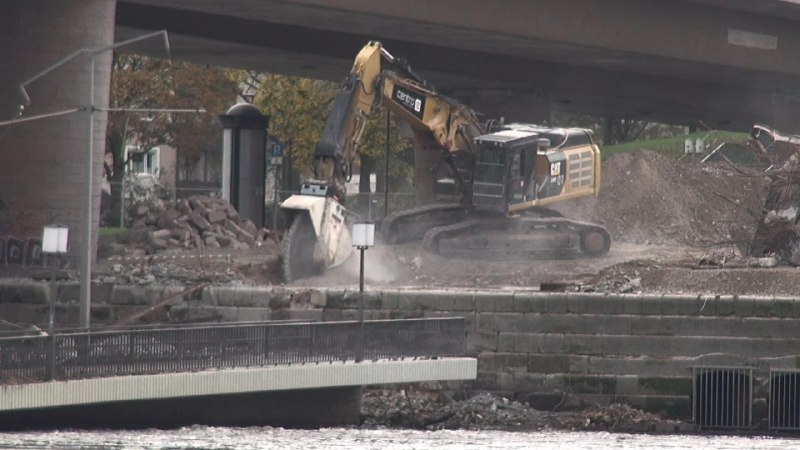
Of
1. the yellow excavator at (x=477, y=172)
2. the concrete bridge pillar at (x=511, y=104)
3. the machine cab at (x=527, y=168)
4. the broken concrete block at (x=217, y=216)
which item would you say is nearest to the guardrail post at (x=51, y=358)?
the yellow excavator at (x=477, y=172)

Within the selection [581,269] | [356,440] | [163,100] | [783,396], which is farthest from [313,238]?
[163,100]

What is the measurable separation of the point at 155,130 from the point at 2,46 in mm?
29100

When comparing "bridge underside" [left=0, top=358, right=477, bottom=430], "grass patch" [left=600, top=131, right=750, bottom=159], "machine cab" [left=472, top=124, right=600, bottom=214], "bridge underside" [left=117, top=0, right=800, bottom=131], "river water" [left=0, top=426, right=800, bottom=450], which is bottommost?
"river water" [left=0, top=426, right=800, bottom=450]

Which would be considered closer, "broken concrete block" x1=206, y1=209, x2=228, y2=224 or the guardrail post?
the guardrail post

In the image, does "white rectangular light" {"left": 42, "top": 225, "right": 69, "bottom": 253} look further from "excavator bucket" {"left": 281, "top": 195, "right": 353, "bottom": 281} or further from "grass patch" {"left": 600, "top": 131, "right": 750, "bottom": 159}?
"grass patch" {"left": 600, "top": 131, "right": 750, "bottom": 159}

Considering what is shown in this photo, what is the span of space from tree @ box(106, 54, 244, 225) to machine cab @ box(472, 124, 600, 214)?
2396 centimetres

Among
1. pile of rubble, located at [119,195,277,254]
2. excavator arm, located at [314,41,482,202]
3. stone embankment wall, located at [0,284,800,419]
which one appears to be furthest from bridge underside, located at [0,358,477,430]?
pile of rubble, located at [119,195,277,254]

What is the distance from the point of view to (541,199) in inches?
1748

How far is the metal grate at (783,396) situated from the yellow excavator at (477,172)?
10.7 meters

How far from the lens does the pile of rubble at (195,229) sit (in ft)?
151

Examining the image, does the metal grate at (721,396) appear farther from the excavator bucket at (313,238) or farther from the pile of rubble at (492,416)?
the excavator bucket at (313,238)

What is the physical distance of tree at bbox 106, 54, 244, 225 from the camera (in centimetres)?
6644

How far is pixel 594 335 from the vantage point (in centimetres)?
3525

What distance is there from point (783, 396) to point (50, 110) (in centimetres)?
1648
